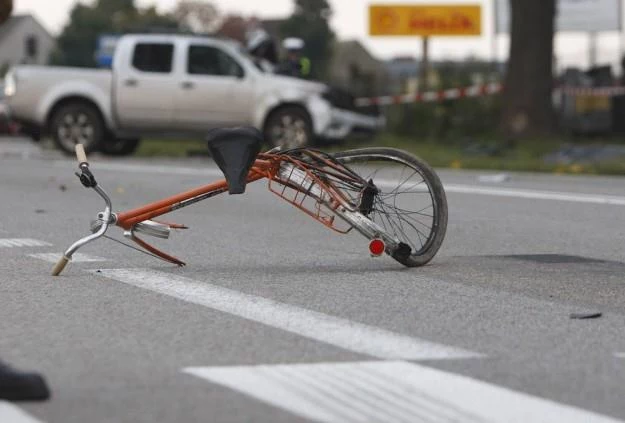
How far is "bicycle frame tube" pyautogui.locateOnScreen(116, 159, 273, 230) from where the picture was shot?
27.2 ft

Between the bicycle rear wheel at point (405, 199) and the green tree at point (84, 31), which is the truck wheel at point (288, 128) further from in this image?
the green tree at point (84, 31)

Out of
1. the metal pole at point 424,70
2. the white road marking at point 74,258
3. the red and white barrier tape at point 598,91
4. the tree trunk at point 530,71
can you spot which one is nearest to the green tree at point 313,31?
the metal pole at point 424,70

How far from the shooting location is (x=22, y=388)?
4.88 meters

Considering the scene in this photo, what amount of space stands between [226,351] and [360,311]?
3.80 ft

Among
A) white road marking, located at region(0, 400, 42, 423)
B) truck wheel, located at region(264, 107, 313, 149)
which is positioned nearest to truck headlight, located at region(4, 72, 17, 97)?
truck wheel, located at region(264, 107, 313, 149)

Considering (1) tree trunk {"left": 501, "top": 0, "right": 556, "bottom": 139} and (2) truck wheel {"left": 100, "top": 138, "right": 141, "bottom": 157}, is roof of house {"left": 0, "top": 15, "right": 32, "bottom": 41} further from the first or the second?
(2) truck wheel {"left": 100, "top": 138, "right": 141, "bottom": 157}

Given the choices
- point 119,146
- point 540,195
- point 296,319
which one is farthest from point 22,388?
point 119,146

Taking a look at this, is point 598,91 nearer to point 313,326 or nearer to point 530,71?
point 530,71

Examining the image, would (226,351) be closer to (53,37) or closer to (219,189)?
(219,189)

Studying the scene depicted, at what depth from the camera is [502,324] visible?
6523 millimetres

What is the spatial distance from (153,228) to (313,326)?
2061 mm

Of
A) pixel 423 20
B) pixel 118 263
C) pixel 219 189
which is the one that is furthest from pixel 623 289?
pixel 423 20

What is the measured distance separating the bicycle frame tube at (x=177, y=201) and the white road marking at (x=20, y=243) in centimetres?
142

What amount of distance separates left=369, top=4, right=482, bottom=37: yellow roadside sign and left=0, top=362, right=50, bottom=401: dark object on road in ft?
133
